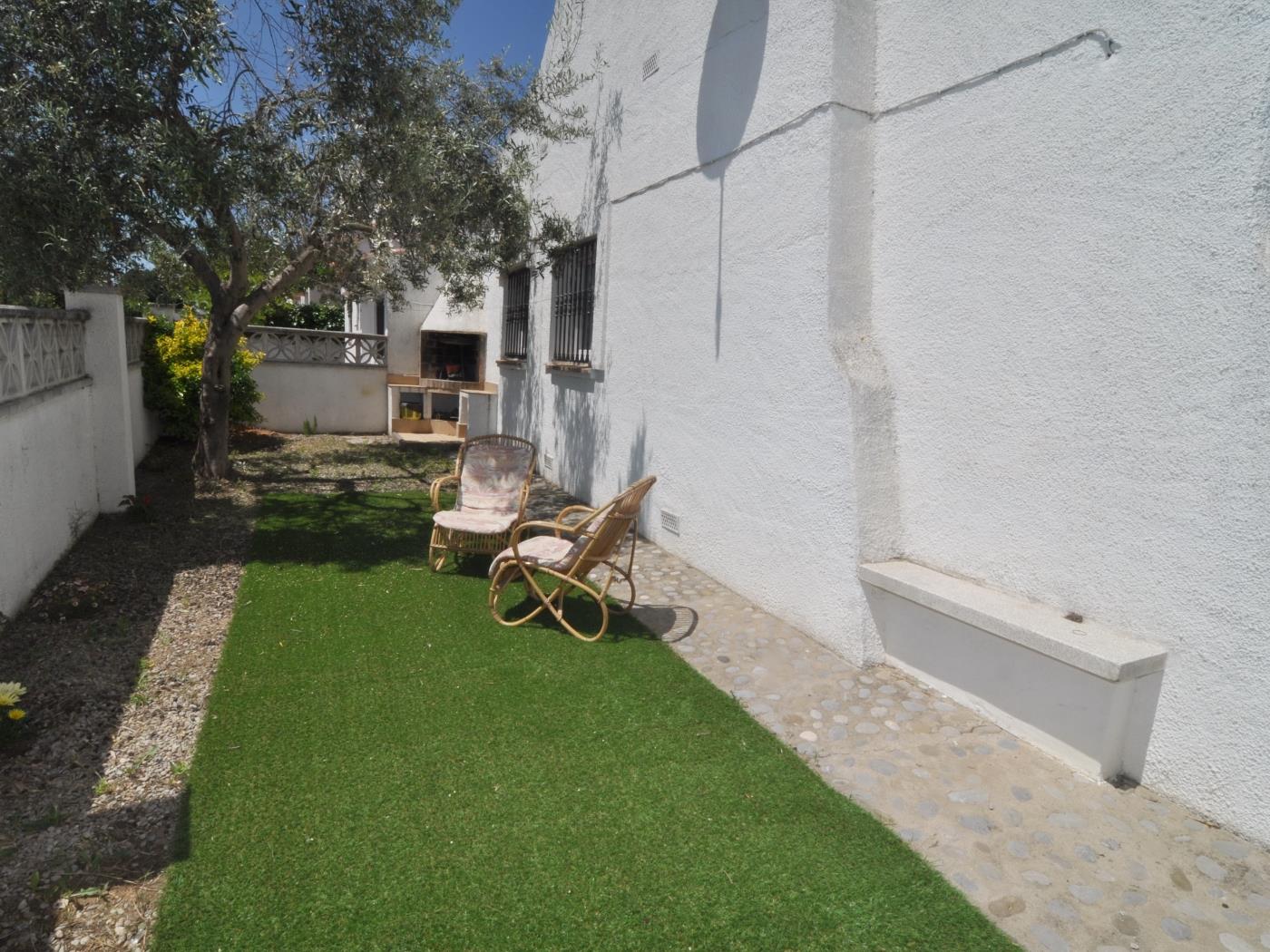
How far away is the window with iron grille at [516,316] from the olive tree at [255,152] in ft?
4.93

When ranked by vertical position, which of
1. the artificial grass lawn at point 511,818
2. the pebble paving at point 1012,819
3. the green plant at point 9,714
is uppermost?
the green plant at point 9,714

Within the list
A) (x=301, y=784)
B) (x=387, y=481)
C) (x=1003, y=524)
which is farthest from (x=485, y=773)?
(x=387, y=481)

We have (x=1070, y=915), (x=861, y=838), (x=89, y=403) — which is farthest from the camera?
(x=89, y=403)

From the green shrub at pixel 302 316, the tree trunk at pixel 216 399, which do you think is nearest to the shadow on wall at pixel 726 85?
the tree trunk at pixel 216 399

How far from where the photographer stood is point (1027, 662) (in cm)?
366

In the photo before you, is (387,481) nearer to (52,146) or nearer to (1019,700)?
(52,146)

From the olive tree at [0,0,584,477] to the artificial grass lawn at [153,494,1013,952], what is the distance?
11.1 feet

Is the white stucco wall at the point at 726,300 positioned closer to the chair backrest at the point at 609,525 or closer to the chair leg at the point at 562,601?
the chair backrest at the point at 609,525

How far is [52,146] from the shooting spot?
5.02 meters

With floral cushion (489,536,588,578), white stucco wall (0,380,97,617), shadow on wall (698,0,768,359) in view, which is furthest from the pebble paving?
white stucco wall (0,380,97,617)

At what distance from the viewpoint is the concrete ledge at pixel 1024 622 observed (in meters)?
3.22

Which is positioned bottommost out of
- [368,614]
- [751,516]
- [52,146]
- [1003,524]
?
[368,614]

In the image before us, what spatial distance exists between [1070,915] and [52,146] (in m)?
7.31

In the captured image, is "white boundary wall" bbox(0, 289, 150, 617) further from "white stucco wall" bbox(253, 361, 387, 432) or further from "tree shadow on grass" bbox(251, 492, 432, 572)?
"white stucco wall" bbox(253, 361, 387, 432)
